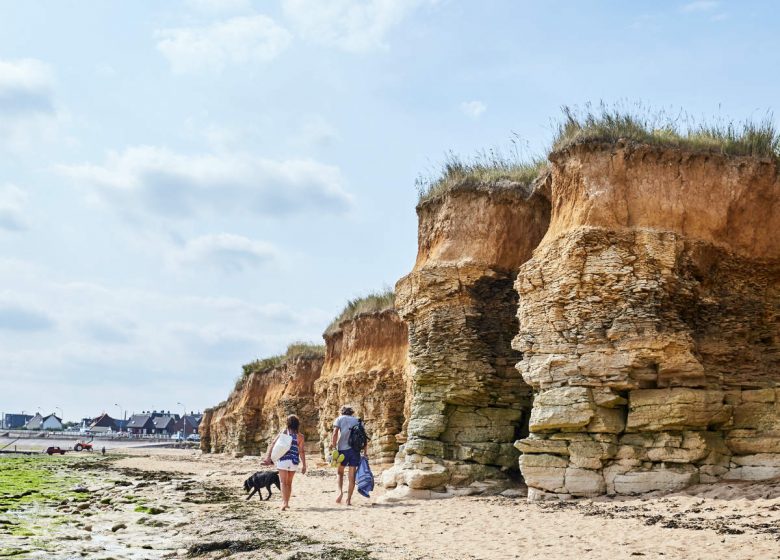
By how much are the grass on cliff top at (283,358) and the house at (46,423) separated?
10994 centimetres

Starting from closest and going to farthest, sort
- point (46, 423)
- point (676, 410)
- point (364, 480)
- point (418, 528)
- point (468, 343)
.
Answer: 1. point (418, 528)
2. point (676, 410)
3. point (364, 480)
4. point (468, 343)
5. point (46, 423)

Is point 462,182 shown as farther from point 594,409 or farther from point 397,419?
point 397,419

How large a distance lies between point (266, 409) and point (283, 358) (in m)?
3.26

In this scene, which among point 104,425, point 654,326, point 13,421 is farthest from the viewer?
point 13,421

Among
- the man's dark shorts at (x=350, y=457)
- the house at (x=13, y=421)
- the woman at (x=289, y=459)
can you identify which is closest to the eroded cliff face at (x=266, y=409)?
the woman at (x=289, y=459)

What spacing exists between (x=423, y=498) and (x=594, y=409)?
4121 millimetres

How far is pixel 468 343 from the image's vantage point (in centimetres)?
1623

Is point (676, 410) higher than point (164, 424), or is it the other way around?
point (676, 410)

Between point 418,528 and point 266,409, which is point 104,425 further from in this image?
point 418,528

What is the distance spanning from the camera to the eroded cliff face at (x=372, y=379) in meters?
24.7

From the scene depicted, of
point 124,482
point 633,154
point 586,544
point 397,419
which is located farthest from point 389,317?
point 586,544

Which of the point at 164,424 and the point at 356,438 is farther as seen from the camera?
the point at 164,424

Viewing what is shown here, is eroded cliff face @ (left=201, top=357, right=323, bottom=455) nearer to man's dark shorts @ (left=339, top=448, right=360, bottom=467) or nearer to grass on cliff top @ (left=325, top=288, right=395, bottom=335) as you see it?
grass on cliff top @ (left=325, top=288, right=395, bottom=335)

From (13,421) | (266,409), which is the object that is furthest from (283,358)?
(13,421)
